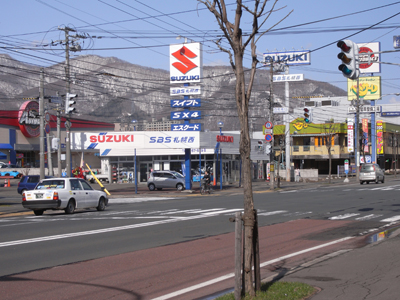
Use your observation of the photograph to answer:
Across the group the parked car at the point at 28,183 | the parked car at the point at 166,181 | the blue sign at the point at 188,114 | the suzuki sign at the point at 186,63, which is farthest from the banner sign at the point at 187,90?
the parked car at the point at 28,183

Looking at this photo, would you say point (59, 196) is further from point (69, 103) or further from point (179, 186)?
point (179, 186)

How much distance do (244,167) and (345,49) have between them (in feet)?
35.0

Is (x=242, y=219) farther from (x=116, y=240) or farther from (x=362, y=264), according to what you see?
(x=116, y=240)

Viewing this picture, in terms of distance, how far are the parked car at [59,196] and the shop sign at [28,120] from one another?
43.6 m

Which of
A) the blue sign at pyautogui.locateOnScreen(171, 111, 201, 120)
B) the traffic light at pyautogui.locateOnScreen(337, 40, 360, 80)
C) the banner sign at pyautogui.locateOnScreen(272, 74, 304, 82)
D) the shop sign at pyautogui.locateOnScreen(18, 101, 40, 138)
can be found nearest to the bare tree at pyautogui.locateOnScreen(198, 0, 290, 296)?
the traffic light at pyautogui.locateOnScreen(337, 40, 360, 80)

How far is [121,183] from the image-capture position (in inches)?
1984

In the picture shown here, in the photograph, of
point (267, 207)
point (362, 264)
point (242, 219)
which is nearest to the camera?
point (242, 219)

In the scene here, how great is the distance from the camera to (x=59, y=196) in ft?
64.8

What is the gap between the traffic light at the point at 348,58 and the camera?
50.2ft

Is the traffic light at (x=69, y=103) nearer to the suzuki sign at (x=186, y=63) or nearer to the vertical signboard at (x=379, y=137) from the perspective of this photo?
the suzuki sign at (x=186, y=63)

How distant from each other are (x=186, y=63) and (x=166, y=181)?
482 inches

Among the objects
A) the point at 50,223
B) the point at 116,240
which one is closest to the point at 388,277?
the point at 116,240

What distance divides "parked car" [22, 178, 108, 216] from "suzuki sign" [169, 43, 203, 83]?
25125 millimetres

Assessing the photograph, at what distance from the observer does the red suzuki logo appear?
45094mm
